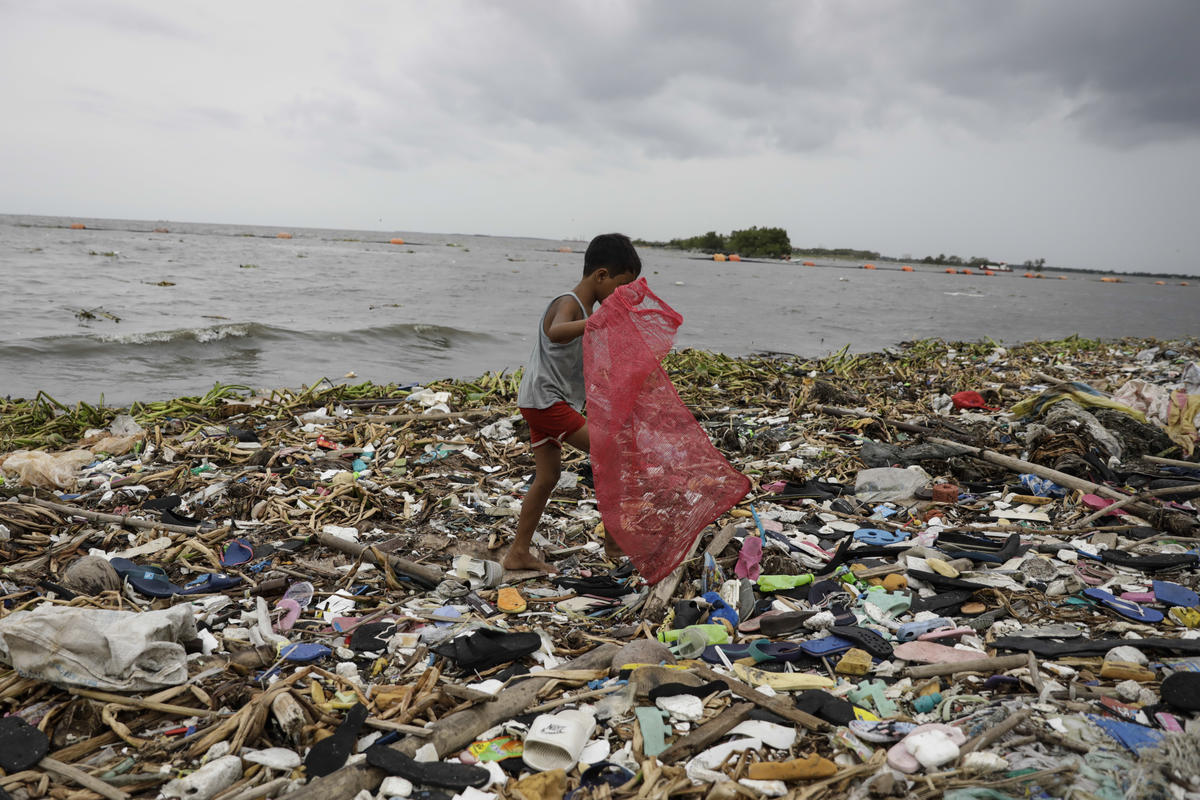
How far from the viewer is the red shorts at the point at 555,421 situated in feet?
12.3

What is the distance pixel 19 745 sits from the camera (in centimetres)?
213

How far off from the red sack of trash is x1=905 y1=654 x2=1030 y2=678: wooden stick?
1.05 meters

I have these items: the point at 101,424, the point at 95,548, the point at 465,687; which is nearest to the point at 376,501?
the point at 95,548

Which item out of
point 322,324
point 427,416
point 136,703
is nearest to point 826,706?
point 136,703

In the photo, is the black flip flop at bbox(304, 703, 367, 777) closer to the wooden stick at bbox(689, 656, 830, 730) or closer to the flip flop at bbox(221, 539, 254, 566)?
the wooden stick at bbox(689, 656, 830, 730)

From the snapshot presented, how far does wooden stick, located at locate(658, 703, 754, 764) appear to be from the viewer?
2141mm

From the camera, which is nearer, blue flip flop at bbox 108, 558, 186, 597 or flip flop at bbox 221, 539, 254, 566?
blue flip flop at bbox 108, 558, 186, 597

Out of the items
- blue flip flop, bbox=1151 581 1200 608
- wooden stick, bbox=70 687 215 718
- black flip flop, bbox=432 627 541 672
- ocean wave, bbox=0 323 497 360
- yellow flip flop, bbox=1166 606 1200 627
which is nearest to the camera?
wooden stick, bbox=70 687 215 718

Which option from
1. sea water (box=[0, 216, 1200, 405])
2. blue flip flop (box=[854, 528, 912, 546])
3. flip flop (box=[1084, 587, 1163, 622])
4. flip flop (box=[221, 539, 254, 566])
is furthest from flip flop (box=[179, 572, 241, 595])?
sea water (box=[0, 216, 1200, 405])

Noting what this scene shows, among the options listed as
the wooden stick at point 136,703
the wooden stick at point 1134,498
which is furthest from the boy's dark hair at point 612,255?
the wooden stick at point 1134,498

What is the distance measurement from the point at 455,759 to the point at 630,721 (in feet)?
1.89

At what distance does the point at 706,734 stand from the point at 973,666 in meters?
1.06

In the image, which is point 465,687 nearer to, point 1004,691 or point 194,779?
point 194,779

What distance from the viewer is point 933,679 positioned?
8.17 feet
